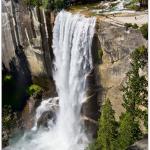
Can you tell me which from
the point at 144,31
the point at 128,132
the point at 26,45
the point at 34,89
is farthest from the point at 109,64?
the point at 34,89

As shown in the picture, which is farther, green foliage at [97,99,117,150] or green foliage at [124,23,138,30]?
green foliage at [124,23,138,30]

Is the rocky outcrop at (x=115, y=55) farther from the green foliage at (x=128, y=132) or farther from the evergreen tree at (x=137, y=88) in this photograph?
the green foliage at (x=128, y=132)

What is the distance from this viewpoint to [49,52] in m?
40.0

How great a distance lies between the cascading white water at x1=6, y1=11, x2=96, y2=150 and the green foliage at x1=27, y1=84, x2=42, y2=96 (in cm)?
222

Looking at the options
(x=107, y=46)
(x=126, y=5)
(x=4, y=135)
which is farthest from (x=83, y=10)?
(x=4, y=135)

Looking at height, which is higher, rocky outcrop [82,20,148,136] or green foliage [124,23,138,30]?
green foliage [124,23,138,30]

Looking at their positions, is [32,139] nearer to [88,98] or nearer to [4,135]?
[4,135]

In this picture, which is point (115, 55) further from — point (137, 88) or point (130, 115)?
point (130, 115)

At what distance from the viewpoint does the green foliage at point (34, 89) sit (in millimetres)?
42094

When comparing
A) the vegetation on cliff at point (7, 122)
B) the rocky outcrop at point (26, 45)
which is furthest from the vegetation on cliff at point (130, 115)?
the rocky outcrop at point (26, 45)

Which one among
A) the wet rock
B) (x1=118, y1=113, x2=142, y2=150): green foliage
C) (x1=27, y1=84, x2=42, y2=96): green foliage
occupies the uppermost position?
(x1=118, y1=113, x2=142, y2=150): green foliage

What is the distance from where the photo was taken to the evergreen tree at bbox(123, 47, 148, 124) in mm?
30547

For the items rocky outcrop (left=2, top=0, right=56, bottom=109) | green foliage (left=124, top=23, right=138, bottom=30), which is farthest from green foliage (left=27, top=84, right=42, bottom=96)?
green foliage (left=124, top=23, right=138, bottom=30)

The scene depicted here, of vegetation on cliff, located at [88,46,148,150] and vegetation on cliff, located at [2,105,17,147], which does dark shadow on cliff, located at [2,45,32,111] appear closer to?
vegetation on cliff, located at [2,105,17,147]
